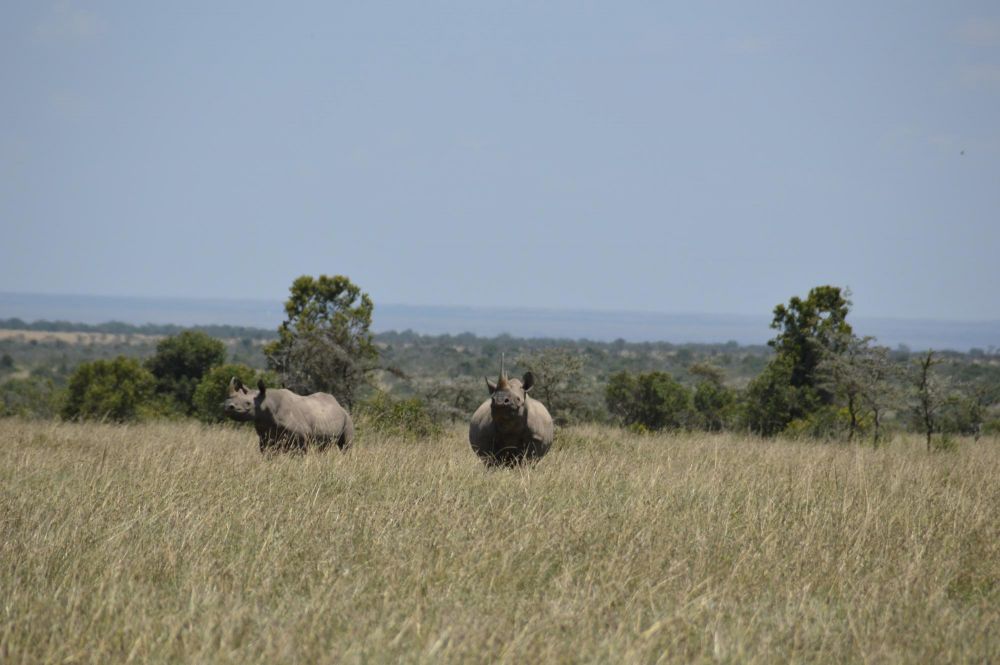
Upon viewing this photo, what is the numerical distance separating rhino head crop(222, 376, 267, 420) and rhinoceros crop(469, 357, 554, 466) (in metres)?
3.14

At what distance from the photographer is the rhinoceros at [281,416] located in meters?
14.7

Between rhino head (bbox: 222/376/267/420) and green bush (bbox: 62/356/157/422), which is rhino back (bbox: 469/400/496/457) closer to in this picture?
rhino head (bbox: 222/376/267/420)

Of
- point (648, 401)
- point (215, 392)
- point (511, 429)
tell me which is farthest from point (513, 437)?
point (648, 401)

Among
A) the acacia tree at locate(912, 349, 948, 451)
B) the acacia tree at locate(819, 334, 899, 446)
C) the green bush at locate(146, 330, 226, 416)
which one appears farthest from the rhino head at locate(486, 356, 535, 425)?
the green bush at locate(146, 330, 226, 416)

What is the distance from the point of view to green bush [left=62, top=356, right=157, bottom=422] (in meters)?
28.7

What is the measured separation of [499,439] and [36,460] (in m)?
5.10

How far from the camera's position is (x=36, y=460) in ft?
39.2

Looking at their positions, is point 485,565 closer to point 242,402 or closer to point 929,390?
point 242,402

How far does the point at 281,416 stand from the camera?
14.8 metres

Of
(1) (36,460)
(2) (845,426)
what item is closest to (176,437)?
(1) (36,460)

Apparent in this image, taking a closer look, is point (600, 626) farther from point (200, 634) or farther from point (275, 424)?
point (275, 424)

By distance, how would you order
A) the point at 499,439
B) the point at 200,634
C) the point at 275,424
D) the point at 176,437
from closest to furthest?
1. the point at 200,634
2. the point at 499,439
3. the point at 275,424
4. the point at 176,437

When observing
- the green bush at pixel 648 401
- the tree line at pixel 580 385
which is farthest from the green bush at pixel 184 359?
the green bush at pixel 648 401

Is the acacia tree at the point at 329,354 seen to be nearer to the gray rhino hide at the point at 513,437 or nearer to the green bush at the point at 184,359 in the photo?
the green bush at the point at 184,359
